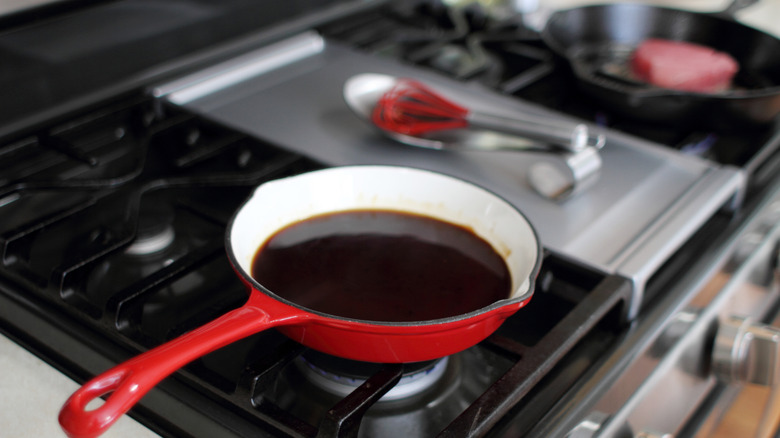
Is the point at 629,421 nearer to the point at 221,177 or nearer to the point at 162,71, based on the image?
the point at 221,177

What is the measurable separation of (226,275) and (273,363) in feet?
0.53

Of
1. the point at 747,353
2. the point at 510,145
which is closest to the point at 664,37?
the point at 510,145

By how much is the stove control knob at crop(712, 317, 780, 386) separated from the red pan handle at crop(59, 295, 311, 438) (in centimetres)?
42

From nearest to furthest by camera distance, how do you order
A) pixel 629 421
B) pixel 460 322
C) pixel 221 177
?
pixel 460 322 → pixel 629 421 → pixel 221 177

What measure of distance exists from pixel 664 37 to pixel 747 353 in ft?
1.69

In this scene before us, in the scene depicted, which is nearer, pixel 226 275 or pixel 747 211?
pixel 226 275

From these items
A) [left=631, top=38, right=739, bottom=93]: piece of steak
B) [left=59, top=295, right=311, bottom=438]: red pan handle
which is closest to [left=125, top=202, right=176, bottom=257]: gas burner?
[left=59, top=295, right=311, bottom=438]: red pan handle

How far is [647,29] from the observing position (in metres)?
0.98

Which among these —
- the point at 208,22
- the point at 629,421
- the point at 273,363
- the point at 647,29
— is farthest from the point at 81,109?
the point at 647,29

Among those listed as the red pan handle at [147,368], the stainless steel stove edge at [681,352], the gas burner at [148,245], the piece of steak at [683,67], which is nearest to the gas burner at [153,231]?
the gas burner at [148,245]

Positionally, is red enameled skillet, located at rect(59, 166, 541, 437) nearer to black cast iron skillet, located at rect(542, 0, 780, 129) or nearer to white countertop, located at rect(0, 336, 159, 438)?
white countertop, located at rect(0, 336, 159, 438)

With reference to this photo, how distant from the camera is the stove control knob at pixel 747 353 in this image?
0.62 meters

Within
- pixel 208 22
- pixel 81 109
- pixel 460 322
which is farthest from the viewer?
pixel 208 22

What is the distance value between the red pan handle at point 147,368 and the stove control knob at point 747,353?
421mm
